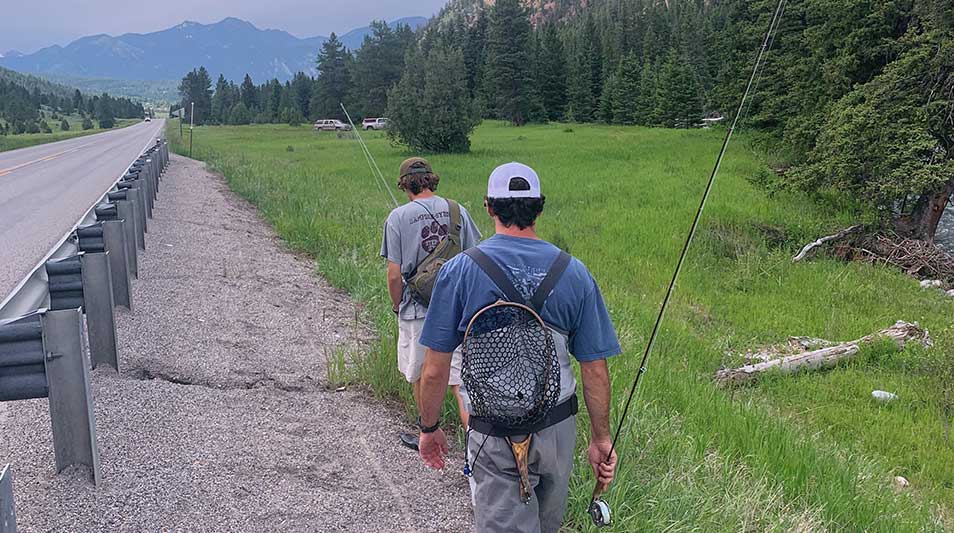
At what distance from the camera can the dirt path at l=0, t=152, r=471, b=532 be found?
12.0 ft

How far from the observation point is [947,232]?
16984mm

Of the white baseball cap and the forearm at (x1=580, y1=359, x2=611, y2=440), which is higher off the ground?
the white baseball cap

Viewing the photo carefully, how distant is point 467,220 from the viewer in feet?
15.6

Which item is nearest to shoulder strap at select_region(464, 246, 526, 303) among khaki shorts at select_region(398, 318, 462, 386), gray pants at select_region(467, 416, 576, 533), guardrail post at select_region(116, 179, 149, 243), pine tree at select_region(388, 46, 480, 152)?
gray pants at select_region(467, 416, 576, 533)

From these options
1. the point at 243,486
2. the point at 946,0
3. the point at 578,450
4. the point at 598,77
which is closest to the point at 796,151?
the point at 946,0

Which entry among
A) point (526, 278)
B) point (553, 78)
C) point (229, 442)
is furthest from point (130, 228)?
point (553, 78)

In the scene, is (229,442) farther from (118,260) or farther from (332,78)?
(332,78)

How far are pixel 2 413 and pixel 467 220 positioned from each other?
307 cm

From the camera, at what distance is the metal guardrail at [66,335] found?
3.69m

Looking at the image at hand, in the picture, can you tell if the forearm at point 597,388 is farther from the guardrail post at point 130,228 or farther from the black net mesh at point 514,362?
the guardrail post at point 130,228

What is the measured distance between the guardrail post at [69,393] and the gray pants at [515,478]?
209cm

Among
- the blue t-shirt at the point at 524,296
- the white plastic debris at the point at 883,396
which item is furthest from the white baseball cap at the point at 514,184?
the white plastic debris at the point at 883,396

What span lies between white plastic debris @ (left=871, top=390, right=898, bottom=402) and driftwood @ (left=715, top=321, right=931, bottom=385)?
2.58 feet

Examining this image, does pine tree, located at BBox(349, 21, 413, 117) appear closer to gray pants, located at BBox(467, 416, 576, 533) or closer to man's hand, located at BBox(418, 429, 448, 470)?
man's hand, located at BBox(418, 429, 448, 470)
